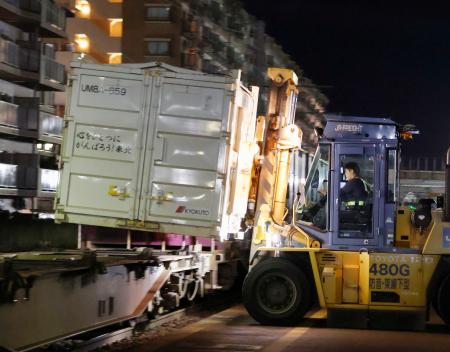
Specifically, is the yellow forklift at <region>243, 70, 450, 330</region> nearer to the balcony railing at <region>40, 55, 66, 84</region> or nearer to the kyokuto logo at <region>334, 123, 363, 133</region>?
the kyokuto logo at <region>334, 123, 363, 133</region>

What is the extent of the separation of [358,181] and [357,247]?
108 centimetres

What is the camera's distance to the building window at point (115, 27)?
57.2m

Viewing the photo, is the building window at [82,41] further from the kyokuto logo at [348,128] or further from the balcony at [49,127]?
the kyokuto logo at [348,128]

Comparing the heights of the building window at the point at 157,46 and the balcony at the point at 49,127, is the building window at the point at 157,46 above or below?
above

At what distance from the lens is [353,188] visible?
12141mm

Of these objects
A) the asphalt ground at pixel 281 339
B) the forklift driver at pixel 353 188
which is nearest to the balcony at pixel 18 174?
the asphalt ground at pixel 281 339

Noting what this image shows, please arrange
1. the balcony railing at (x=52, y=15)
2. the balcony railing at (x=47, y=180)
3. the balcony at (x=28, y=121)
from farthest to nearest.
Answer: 1. the balcony railing at (x=52, y=15)
2. the balcony railing at (x=47, y=180)
3. the balcony at (x=28, y=121)

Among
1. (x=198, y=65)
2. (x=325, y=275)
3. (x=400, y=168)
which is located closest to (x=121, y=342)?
(x=325, y=275)

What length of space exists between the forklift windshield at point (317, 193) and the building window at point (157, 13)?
4518 centimetres

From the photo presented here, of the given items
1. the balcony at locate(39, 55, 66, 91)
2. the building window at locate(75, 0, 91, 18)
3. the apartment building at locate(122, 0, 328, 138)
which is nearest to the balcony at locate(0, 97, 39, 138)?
the balcony at locate(39, 55, 66, 91)

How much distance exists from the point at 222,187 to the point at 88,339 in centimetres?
293

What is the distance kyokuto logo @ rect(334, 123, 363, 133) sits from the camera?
12.2 metres

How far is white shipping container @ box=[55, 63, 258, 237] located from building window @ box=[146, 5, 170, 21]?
4572 cm

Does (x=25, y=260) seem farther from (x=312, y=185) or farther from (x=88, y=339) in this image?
(x=312, y=185)
